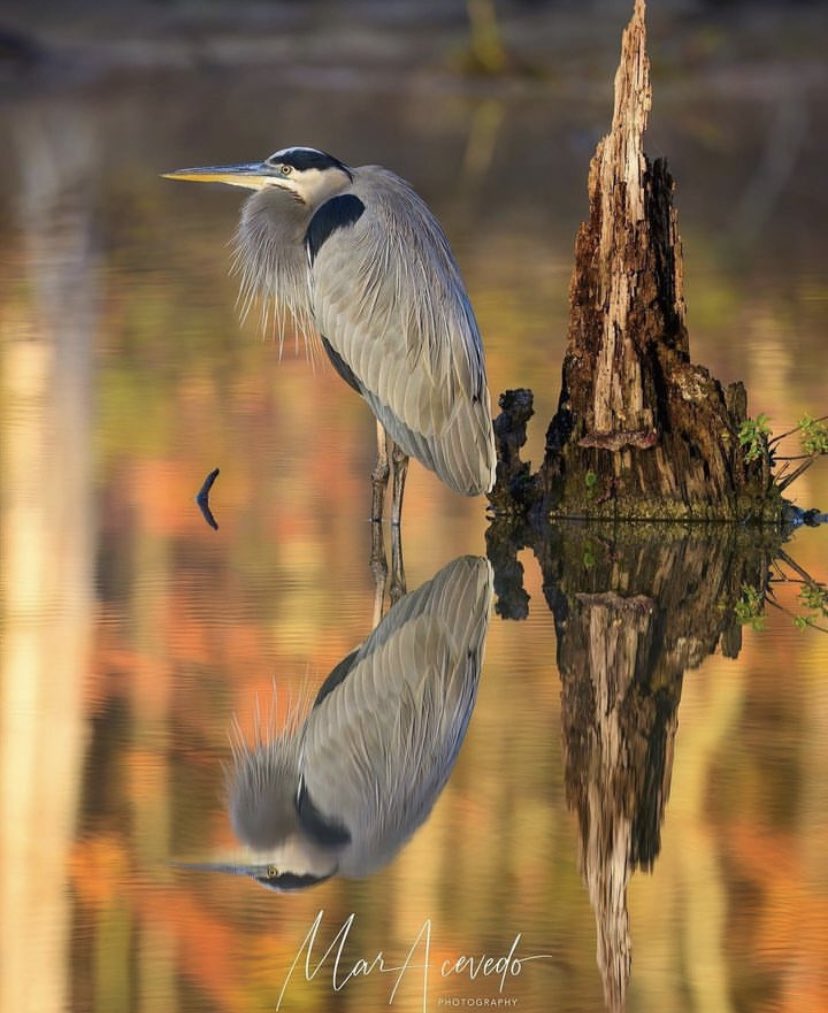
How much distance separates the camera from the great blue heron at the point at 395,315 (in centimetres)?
708

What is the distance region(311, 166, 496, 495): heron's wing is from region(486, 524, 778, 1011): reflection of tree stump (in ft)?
1.00

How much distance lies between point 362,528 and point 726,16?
20.7m

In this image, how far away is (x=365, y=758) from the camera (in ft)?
16.4

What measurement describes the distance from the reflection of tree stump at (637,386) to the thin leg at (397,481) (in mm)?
446

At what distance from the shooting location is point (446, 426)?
Result: 7.07m

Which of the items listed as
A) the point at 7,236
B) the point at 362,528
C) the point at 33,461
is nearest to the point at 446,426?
the point at 362,528

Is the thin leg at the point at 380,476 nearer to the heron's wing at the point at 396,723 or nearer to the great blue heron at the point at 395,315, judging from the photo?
the great blue heron at the point at 395,315

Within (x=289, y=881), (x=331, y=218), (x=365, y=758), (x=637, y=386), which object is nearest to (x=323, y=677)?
(x=365, y=758)

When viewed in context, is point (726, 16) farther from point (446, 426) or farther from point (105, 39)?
point (446, 426)

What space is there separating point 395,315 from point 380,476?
0.47 meters

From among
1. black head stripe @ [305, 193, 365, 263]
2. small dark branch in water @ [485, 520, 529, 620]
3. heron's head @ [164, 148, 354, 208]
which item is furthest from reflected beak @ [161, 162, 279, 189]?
small dark branch in water @ [485, 520, 529, 620]

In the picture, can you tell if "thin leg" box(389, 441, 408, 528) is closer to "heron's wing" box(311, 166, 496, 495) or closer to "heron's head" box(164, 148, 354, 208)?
"heron's wing" box(311, 166, 496, 495)

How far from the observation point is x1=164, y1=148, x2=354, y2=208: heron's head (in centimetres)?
738

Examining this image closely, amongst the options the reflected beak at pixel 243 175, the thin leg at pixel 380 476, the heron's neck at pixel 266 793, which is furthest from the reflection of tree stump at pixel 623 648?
the reflected beak at pixel 243 175
